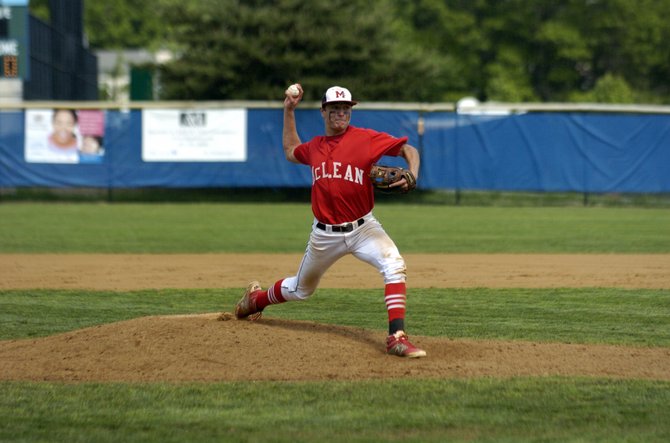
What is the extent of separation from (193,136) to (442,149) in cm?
558

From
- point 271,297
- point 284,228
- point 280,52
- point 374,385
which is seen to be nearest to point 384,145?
point 271,297

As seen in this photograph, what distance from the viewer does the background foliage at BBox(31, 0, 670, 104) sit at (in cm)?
2742

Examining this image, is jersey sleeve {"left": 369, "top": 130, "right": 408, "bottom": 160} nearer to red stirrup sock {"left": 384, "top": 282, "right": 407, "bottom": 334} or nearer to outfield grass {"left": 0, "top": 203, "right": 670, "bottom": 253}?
red stirrup sock {"left": 384, "top": 282, "right": 407, "bottom": 334}

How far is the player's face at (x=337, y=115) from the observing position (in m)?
6.46

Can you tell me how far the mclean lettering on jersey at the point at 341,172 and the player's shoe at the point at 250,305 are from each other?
3.66 feet

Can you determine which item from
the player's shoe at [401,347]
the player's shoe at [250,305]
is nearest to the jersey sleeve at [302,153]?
the player's shoe at [250,305]

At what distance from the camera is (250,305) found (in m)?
7.21

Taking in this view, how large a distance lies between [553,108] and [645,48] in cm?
3414

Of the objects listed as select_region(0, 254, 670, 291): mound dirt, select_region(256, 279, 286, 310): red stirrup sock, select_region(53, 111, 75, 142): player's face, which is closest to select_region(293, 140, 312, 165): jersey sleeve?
select_region(256, 279, 286, 310): red stirrup sock

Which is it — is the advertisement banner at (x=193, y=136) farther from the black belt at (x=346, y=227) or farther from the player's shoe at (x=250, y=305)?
the black belt at (x=346, y=227)

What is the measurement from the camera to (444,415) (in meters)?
4.95

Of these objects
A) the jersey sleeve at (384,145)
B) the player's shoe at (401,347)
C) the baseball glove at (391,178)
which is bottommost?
the player's shoe at (401,347)

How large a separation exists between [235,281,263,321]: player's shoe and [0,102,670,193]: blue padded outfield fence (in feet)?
50.4

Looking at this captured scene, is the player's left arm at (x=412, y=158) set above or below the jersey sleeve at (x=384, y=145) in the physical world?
below
